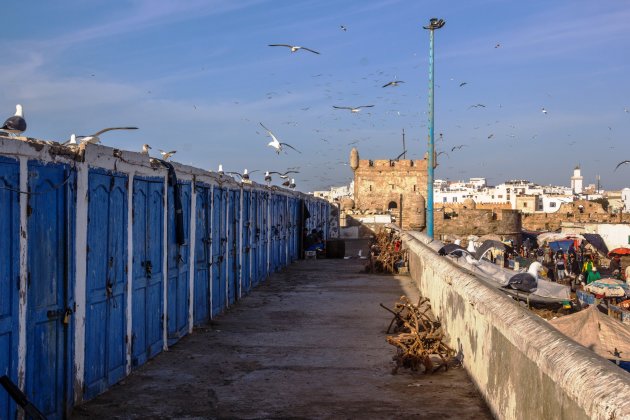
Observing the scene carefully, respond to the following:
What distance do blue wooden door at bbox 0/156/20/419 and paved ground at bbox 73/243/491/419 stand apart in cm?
134

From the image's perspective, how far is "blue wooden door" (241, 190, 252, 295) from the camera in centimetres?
1586

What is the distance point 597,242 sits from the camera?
49.3 metres

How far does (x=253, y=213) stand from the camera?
17.3 m

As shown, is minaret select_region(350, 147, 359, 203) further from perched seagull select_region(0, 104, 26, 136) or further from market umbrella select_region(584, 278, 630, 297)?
perched seagull select_region(0, 104, 26, 136)

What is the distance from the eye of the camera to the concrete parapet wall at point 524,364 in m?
3.69

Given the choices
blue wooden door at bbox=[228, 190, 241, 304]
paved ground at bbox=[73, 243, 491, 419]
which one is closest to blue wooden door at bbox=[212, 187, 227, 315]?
paved ground at bbox=[73, 243, 491, 419]

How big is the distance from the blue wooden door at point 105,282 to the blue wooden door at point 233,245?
6244mm

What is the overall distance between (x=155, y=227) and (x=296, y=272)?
12934 mm

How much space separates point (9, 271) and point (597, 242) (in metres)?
49.2

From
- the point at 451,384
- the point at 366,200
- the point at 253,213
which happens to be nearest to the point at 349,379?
the point at 451,384

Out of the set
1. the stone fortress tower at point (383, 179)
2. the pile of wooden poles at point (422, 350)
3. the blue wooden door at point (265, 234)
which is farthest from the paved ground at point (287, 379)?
the stone fortress tower at point (383, 179)

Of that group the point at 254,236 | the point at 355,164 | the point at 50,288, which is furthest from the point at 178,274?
the point at 355,164

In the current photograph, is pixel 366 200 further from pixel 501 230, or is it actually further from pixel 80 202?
pixel 80 202

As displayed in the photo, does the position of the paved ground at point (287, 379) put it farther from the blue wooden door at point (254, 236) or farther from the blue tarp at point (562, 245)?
the blue tarp at point (562, 245)
